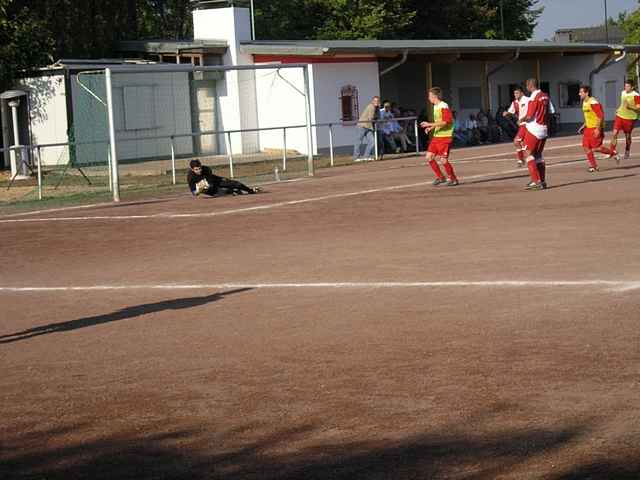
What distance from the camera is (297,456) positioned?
5582mm

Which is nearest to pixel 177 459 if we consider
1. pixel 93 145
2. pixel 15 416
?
pixel 15 416

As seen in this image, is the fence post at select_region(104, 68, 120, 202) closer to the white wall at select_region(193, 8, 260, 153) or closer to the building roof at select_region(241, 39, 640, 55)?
the white wall at select_region(193, 8, 260, 153)

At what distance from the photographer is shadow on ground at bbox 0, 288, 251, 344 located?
374 inches

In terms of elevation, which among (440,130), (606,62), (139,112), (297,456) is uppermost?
(606,62)

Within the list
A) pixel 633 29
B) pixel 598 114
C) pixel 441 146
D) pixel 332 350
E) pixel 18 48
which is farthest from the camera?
pixel 633 29

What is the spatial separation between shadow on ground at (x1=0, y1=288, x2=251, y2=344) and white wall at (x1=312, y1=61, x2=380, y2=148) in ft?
83.5

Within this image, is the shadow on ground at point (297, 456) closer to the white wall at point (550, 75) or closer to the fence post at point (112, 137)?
the fence post at point (112, 137)

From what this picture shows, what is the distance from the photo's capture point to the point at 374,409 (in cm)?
637

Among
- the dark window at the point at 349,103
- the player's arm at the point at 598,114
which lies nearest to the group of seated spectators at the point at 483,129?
the dark window at the point at 349,103

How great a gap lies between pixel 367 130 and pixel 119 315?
23633 mm

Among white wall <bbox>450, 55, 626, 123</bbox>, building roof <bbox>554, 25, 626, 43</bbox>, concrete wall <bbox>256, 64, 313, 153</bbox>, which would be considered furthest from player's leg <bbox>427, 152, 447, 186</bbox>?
building roof <bbox>554, 25, 626, 43</bbox>

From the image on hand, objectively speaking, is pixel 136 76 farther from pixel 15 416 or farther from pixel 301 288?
pixel 15 416

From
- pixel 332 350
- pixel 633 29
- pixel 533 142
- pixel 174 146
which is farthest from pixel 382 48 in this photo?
pixel 633 29

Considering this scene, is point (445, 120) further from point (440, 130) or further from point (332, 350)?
point (332, 350)
